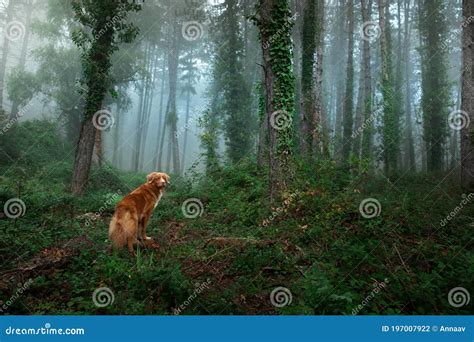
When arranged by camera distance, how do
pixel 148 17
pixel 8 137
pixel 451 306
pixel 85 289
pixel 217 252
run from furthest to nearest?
pixel 148 17 → pixel 8 137 → pixel 217 252 → pixel 85 289 → pixel 451 306

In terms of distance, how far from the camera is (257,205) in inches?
375

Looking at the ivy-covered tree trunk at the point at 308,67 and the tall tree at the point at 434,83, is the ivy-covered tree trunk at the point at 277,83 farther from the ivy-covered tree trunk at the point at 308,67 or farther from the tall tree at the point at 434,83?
the tall tree at the point at 434,83

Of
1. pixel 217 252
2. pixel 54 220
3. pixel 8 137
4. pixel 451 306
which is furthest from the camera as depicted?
pixel 8 137

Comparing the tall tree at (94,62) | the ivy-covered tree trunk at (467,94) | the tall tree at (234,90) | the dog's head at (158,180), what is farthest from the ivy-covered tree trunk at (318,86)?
the tall tree at (234,90)

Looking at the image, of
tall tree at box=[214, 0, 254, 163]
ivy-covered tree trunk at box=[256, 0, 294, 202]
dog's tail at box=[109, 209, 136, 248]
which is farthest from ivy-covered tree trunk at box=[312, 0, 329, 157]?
dog's tail at box=[109, 209, 136, 248]

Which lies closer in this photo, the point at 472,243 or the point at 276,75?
the point at 472,243

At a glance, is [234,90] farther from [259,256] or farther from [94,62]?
[259,256]

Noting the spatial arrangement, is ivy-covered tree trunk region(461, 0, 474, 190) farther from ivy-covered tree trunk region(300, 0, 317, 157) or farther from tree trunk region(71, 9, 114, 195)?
tree trunk region(71, 9, 114, 195)

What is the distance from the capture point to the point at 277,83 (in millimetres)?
9688

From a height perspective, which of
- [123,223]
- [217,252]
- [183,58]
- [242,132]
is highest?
[183,58]

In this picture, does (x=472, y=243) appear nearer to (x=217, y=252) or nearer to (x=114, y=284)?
(x=217, y=252)

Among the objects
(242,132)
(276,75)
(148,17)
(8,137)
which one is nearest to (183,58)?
(148,17)

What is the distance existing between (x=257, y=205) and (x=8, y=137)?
605 inches

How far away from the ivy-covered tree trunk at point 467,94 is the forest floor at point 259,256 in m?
0.88
